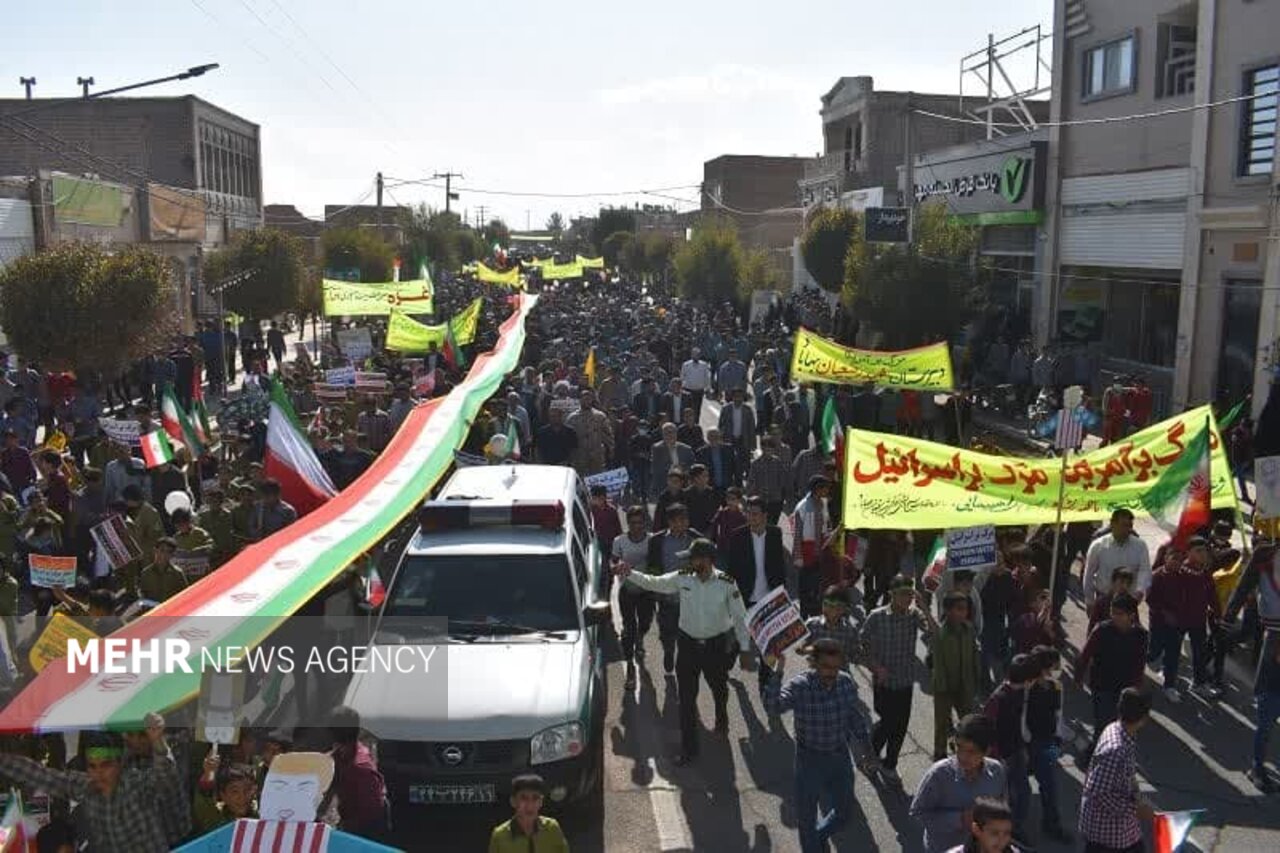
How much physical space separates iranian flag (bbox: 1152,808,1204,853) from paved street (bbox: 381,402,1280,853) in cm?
230

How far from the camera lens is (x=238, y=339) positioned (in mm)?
36094

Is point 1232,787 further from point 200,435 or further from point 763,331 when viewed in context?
point 763,331

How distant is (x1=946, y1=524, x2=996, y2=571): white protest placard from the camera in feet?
33.4

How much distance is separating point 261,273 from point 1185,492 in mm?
29639

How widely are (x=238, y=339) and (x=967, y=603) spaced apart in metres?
31.0

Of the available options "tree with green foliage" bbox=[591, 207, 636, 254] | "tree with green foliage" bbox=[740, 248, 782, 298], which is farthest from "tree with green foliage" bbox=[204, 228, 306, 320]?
"tree with green foliage" bbox=[591, 207, 636, 254]

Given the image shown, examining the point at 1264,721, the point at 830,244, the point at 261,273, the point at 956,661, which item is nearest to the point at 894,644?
the point at 956,661

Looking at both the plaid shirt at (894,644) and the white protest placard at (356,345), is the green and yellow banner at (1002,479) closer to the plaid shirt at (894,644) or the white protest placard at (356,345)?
the plaid shirt at (894,644)

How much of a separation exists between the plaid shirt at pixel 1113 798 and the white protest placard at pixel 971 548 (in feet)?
11.8

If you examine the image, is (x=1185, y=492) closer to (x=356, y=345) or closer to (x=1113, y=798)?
(x=1113, y=798)

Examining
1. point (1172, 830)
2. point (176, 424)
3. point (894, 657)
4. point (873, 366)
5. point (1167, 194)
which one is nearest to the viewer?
point (1172, 830)

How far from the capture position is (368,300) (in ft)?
98.5

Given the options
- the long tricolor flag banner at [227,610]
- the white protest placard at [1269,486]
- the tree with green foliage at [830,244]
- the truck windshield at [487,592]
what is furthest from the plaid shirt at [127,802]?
the tree with green foliage at [830,244]

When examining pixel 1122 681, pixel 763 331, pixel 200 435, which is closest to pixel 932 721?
pixel 1122 681
